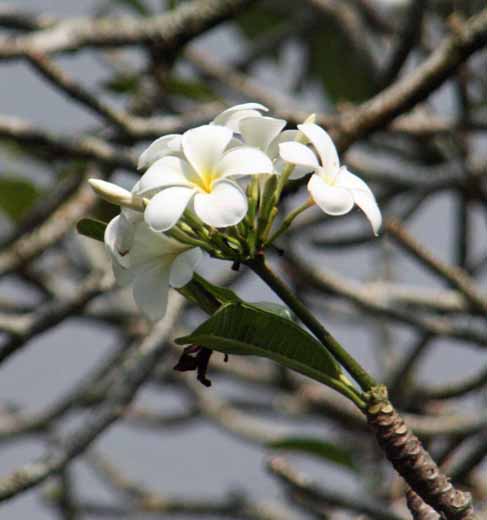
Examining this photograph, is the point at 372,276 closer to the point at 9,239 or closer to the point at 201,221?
the point at 9,239

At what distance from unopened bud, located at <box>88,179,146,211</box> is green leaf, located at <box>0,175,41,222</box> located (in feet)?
4.44

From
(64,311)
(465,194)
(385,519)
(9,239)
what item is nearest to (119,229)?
(385,519)

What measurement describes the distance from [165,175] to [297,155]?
9 centimetres

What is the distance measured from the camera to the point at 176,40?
1.61 m

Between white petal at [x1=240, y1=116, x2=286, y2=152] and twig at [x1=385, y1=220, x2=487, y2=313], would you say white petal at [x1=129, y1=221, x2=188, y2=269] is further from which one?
twig at [x1=385, y1=220, x2=487, y2=313]

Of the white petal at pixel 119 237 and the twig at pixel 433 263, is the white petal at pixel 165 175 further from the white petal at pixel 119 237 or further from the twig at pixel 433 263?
the twig at pixel 433 263

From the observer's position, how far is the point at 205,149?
70 centimetres

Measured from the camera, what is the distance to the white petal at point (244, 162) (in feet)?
2.20

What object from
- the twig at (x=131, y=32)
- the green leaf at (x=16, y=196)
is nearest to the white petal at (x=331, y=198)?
the twig at (x=131, y=32)

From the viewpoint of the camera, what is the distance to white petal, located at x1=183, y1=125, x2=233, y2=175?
70 centimetres

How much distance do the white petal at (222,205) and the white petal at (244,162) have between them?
0.5 inches

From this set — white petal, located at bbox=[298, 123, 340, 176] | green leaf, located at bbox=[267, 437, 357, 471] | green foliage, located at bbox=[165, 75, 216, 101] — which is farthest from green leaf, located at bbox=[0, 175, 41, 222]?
white petal, located at bbox=[298, 123, 340, 176]

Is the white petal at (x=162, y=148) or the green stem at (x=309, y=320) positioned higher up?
the white petal at (x=162, y=148)

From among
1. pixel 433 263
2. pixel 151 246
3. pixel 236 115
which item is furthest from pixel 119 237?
pixel 433 263
